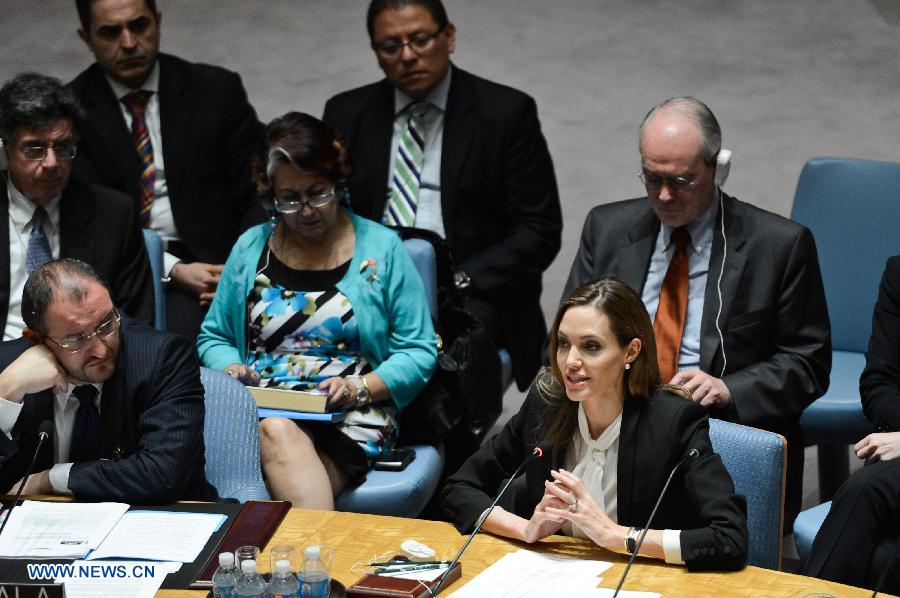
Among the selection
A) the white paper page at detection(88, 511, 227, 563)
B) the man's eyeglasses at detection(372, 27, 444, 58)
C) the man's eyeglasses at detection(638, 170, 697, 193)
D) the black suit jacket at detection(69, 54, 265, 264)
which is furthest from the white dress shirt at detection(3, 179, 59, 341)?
the man's eyeglasses at detection(638, 170, 697, 193)

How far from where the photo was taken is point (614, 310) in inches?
114

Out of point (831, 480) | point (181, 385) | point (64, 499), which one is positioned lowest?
point (831, 480)

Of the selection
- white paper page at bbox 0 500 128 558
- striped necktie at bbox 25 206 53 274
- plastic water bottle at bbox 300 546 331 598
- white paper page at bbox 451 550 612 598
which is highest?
striped necktie at bbox 25 206 53 274

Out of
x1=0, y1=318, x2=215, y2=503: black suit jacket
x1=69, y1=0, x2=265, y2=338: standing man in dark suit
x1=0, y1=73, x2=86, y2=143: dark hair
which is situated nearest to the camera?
x1=0, y1=318, x2=215, y2=503: black suit jacket

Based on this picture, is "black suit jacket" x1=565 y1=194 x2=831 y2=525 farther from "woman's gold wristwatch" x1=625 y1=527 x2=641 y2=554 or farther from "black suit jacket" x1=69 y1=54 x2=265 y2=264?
"black suit jacket" x1=69 y1=54 x2=265 y2=264

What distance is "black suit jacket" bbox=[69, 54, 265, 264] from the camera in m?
4.47

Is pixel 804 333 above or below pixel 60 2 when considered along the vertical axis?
below

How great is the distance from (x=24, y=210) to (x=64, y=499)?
4.35 feet

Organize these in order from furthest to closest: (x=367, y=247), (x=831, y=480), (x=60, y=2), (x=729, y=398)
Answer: (x=60, y=2) < (x=831, y=480) < (x=367, y=247) < (x=729, y=398)

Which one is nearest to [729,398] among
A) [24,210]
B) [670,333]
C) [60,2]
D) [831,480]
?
[670,333]

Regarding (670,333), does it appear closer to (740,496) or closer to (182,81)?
(740,496)

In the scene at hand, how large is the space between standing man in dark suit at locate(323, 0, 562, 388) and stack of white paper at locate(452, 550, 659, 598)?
69.7 inches

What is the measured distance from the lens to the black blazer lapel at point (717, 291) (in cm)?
360

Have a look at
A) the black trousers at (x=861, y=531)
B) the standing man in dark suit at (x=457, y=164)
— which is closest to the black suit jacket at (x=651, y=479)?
the black trousers at (x=861, y=531)
